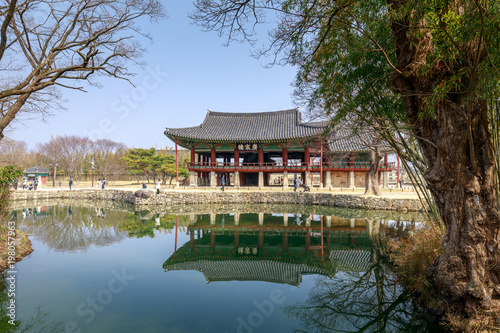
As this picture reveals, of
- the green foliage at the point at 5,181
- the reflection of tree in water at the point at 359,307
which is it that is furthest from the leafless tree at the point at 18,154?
the reflection of tree in water at the point at 359,307

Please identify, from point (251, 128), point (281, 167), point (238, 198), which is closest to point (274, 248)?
point (238, 198)

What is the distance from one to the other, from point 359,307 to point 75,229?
13.2m

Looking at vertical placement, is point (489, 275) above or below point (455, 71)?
below

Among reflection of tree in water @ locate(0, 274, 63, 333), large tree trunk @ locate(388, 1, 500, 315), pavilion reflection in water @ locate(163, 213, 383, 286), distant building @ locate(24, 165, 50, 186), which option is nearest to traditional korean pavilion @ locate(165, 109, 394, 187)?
pavilion reflection in water @ locate(163, 213, 383, 286)

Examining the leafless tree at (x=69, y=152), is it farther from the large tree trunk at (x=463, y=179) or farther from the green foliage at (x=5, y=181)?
the large tree trunk at (x=463, y=179)

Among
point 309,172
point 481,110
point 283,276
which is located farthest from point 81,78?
point 309,172

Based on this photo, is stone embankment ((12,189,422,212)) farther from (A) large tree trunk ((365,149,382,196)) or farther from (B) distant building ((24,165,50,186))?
(B) distant building ((24,165,50,186))

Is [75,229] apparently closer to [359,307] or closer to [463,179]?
[359,307]

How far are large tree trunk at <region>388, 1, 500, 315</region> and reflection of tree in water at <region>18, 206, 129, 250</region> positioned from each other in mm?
11281

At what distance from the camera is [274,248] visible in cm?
973

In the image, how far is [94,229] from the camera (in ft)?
41.3

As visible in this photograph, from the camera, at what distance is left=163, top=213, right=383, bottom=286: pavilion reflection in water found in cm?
744

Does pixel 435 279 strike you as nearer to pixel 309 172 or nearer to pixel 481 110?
pixel 481 110

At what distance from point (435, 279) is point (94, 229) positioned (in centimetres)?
1384
